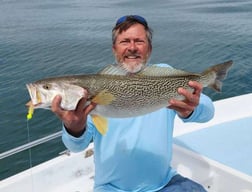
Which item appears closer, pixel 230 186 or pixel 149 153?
pixel 149 153

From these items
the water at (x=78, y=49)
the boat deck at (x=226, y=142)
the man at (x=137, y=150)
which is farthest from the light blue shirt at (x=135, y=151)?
the water at (x=78, y=49)

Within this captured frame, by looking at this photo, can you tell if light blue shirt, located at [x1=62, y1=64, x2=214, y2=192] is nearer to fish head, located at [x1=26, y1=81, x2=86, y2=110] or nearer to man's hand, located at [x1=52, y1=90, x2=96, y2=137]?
man's hand, located at [x1=52, y1=90, x2=96, y2=137]

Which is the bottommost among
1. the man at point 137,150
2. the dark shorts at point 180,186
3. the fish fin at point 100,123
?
the dark shorts at point 180,186

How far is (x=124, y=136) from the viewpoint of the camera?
313cm

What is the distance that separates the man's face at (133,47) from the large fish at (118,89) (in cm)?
57

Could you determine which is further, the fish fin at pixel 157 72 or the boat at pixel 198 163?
the boat at pixel 198 163

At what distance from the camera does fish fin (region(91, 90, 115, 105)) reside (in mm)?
2453

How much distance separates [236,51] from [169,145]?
48.5 feet

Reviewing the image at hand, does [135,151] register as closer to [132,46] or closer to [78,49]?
[132,46]

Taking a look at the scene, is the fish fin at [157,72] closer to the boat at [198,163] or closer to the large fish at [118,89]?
the large fish at [118,89]

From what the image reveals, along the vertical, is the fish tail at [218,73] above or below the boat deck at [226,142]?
above

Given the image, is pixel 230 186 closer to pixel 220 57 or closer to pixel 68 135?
pixel 68 135

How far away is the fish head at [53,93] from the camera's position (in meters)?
2.36

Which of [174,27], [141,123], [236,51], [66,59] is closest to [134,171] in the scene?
Answer: [141,123]
